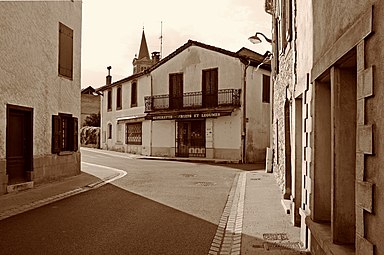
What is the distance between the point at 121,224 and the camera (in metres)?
7.47

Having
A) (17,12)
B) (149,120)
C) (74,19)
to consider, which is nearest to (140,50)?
(149,120)

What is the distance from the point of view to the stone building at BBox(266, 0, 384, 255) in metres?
2.83

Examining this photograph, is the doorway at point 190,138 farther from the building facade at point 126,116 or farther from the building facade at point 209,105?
the building facade at point 126,116

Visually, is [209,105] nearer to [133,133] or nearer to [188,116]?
[188,116]

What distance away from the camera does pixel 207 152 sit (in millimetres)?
27500

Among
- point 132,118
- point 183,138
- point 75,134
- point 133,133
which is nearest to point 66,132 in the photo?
point 75,134

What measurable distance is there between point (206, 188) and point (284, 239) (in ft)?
21.4

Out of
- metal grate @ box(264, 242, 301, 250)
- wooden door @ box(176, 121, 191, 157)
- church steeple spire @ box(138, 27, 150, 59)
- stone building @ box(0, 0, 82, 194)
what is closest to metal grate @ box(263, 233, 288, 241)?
metal grate @ box(264, 242, 301, 250)

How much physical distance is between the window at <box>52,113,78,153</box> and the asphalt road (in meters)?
3.23

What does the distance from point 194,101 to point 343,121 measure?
81.4ft

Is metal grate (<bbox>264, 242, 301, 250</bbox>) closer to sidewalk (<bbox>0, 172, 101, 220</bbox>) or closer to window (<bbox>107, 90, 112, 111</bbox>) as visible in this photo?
sidewalk (<bbox>0, 172, 101, 220</bbox>)

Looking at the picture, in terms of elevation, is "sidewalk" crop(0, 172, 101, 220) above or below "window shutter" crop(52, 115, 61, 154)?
below

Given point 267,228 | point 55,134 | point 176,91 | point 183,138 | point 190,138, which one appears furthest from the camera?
point 176,91

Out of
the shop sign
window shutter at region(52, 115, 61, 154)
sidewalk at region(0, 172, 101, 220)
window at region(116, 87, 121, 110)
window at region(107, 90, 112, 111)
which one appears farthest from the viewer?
window at region(107, 90, 112, 111)
